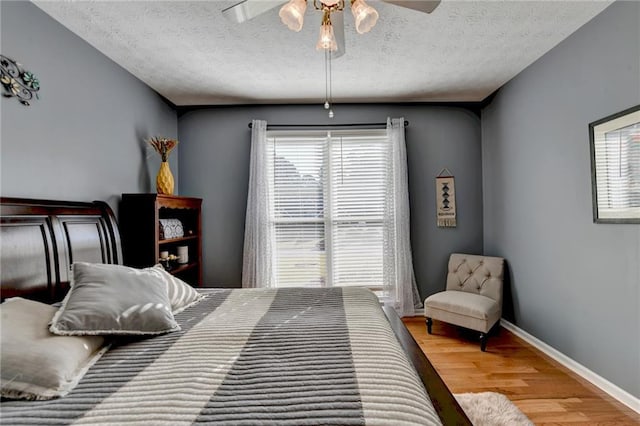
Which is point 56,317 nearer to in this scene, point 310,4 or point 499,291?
point 310,4

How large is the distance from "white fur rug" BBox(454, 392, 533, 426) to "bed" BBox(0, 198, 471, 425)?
0.73 meters

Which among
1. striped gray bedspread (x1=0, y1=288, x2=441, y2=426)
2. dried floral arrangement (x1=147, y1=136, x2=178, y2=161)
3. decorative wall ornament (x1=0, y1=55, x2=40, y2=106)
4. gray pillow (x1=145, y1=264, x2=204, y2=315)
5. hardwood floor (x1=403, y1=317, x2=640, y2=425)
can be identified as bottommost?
hardwood floor (x1=403, y1=317, x2=640, y2=425)

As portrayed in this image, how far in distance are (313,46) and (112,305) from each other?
87.2 inches

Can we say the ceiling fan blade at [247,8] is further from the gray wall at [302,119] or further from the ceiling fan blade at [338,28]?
the gray wall at [302,119]

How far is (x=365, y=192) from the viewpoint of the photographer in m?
3.62

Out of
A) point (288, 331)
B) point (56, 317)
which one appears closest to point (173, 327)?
point (56, 317)

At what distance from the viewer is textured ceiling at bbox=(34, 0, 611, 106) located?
199cm

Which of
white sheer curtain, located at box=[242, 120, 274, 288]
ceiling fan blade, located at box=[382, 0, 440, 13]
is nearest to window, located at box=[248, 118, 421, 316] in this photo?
white sheer curtain, located at box=[242, 120, 274, 288]

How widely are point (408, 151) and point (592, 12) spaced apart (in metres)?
1.88

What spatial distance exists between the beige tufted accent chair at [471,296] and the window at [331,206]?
2.48ft

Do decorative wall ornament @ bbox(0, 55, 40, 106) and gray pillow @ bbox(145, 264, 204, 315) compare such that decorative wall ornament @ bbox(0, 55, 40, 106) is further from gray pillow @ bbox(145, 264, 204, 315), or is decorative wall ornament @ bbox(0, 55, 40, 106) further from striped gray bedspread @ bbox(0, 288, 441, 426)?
striped gray bedspread @ bbox(0, 288, 441, 426)

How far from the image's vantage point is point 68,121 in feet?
6.95

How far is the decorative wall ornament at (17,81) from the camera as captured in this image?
169 centimetres

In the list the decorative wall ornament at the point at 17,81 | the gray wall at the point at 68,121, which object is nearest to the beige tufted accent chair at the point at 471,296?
the gray wall at the point at 68,121
